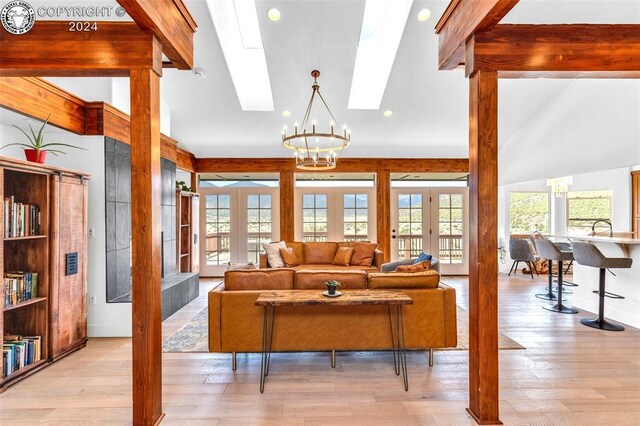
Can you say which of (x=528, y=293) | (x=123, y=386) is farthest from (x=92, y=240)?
(x=528, y=293)

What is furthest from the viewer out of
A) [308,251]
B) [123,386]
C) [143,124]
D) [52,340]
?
[308,251]

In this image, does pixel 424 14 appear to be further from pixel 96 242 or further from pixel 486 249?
pixel 96 242

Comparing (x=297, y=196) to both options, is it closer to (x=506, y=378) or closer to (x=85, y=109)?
(x=85, y=109)

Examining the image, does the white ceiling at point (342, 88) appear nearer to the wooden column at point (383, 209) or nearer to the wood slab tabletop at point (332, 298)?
the wooden column at point (383, 209)

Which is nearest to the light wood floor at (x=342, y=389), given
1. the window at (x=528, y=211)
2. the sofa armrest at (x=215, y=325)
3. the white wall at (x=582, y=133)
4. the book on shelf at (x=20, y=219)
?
the sofa armrest at (x=215, y=325)

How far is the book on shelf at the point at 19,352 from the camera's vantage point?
109 inches

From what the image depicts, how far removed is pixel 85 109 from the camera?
384 centimetres

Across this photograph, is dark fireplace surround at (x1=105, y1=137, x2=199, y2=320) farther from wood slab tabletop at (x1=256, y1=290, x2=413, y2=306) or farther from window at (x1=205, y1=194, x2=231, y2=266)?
window at (x1=205, y1=194, x2=231, y2=266)

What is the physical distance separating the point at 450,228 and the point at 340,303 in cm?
551

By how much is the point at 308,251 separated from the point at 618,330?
4466mm

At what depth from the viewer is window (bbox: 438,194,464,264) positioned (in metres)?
7.47

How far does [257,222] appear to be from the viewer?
7.39 metres

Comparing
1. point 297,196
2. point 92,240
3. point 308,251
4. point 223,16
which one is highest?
point 223,16

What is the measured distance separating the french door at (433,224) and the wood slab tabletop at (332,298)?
4502 mm
